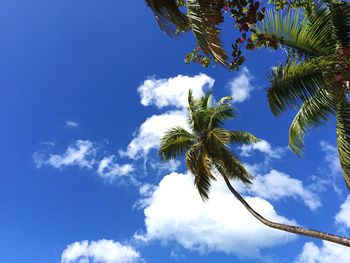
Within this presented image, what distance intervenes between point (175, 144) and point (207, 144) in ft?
5.89

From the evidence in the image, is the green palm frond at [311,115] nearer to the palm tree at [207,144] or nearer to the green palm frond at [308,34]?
the green palm frond at [308,34]

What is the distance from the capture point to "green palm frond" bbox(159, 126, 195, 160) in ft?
75.4

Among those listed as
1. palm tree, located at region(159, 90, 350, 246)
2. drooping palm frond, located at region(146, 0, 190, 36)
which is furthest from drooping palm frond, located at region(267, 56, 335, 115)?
palm tree, located at region(159, 90, 350, 246)

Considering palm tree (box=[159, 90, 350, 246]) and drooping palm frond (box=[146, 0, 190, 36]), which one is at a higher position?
palm tree (box=[159, 90, 350, 246])

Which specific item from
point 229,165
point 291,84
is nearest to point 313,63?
point 291,84

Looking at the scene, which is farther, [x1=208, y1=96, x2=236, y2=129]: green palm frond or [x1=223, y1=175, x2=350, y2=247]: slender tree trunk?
[x1=208, y1=96, x2=236, y2=129]: green palm frond

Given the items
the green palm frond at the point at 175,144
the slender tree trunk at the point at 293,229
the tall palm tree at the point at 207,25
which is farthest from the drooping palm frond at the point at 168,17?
the green palm frond at the point at 175,144

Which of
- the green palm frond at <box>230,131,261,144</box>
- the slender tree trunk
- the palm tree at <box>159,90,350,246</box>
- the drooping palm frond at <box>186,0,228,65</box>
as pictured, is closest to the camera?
the drooping palm frond at <box>186,0,228,65</box>

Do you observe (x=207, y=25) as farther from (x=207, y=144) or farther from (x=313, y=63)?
(x=207, y=144)

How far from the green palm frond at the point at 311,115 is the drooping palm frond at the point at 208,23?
5.86 m

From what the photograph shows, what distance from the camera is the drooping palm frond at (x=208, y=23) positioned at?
470 centimetres

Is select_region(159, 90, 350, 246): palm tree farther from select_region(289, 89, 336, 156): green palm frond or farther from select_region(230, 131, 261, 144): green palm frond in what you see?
select_region(289, 89, 336, 156): green palm frond

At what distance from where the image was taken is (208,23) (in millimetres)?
4754

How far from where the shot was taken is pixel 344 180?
10.7 meters
